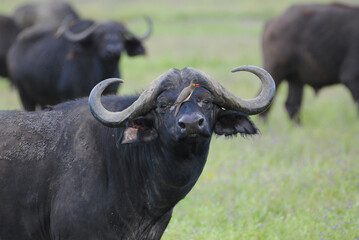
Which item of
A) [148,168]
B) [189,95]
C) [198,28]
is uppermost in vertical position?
[189,95]

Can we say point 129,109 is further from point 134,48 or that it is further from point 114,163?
point 134,48

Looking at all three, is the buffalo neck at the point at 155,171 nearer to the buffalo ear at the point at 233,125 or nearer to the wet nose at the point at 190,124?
the buffalo ear at the point at 233,125

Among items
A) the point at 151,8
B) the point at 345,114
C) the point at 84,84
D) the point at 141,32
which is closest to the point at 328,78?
the point at 345,114

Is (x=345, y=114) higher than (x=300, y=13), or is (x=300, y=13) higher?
(x=300, y=13)

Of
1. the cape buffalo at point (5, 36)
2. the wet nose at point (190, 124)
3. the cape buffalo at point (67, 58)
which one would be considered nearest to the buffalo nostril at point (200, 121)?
the wet nose at point (190, 124)

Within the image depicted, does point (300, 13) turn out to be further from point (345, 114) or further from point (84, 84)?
point (84, 84)

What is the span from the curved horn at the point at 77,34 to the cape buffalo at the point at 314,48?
332 cm

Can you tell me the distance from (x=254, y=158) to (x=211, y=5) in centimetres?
2650

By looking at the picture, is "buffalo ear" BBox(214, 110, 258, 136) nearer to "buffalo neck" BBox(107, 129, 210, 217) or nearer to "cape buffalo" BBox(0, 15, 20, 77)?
"buffalo neck" BBox(107, 129, 210, 217)

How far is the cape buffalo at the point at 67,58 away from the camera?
9805 millimetres

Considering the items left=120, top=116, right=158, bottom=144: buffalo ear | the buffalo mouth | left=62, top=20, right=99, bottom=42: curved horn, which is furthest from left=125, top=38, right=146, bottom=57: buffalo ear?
the buffalo mouth

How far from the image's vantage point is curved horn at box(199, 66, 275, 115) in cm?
405

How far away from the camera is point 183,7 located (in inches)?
1293

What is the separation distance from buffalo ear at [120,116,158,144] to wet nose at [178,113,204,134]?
442 mm
